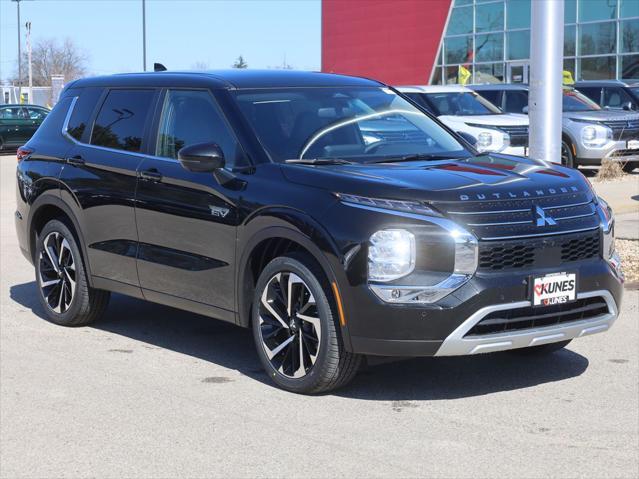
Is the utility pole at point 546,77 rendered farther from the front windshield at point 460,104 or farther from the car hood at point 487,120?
the front windshield at point 460,104

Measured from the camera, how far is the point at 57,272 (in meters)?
8.07

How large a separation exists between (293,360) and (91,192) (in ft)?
7.37

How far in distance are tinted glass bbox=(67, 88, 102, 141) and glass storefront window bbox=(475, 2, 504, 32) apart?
36.0 m

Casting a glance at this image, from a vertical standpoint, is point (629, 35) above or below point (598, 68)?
above

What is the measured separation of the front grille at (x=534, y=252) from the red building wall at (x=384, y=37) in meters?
41.1

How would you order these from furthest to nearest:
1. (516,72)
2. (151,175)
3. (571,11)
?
(516,72) → (571,11) → (151,175)

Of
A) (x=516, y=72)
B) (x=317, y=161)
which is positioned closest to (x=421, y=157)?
(x=317, y=161)

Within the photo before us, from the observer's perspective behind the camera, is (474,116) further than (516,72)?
No

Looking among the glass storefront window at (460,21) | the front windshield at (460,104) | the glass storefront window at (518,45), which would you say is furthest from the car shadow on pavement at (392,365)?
the glass storefront window at (460,21)

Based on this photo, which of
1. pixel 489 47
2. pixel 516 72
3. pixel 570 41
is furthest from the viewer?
pixel 489 47

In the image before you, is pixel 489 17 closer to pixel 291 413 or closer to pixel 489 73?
pixel 489 73

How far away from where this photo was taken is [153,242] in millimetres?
6977

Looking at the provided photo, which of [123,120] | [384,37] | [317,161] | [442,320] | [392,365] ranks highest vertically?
[384,37]

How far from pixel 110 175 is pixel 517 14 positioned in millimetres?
36265
